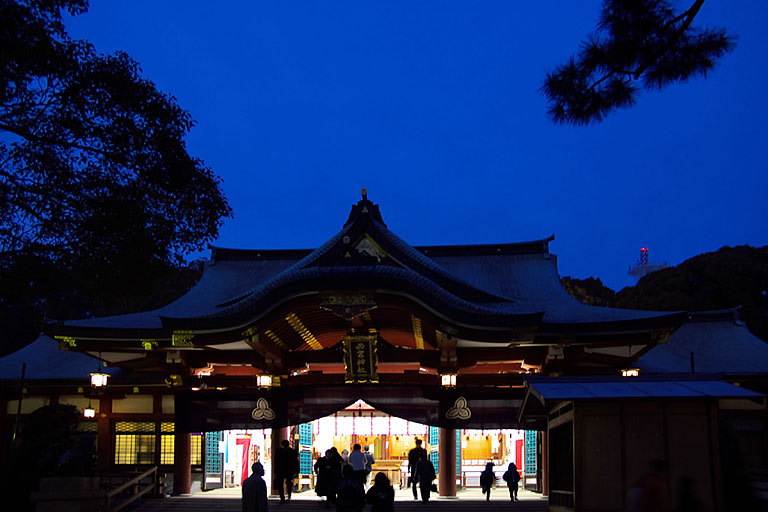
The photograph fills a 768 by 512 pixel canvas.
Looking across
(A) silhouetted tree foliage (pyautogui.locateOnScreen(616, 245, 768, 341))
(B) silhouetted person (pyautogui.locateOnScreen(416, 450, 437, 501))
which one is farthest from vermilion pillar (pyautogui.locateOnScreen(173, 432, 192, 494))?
(A) silhouetted tree foliage (pyautogui.locateOnScreen(616, 245, 768, 341))

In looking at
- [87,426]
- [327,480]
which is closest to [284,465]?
[327,480]

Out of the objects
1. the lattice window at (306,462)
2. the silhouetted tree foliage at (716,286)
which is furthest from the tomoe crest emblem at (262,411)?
the silhouetted tree foliage at (716,286)

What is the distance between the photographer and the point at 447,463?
16688 mm

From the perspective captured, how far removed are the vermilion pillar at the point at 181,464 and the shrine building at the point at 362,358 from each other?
32 mm

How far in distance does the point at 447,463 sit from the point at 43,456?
27.2 ft

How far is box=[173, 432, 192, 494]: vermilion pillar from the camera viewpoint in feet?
55.8

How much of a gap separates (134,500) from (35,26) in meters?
9.89

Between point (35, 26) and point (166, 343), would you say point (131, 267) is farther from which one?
point (166, 343)

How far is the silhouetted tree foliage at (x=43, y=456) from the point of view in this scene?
10.4 meters

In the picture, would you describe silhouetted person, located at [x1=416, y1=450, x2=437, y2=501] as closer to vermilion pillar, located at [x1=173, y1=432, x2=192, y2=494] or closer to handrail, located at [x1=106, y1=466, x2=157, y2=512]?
vermilion pillar, located at [x1=173, y1=432, x2=192, y2=494]

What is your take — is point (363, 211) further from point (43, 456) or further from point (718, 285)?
point (718, 285)

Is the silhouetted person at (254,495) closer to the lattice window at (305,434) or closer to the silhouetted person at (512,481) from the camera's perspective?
the silhouetted person at (512,481)

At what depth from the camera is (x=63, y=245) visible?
1021cm

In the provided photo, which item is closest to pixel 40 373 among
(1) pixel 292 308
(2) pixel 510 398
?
(1) pixel 292 308
